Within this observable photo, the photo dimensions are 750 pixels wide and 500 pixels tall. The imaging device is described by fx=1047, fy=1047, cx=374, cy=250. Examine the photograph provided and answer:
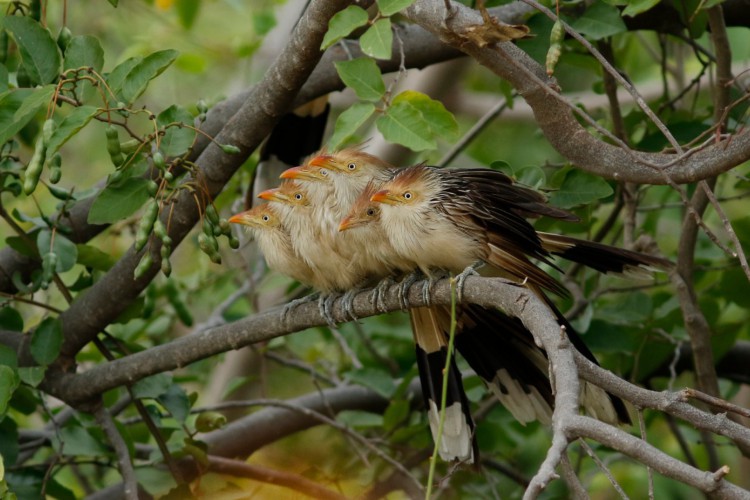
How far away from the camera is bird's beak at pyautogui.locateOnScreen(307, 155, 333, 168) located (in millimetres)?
3395

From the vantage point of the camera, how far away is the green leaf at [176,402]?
3.51 meters

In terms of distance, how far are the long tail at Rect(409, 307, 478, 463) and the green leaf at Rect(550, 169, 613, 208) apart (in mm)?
511

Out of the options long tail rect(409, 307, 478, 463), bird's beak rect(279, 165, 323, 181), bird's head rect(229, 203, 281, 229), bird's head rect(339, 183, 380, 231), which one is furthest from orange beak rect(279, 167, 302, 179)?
long tail rect(409, 307, 478, 463)

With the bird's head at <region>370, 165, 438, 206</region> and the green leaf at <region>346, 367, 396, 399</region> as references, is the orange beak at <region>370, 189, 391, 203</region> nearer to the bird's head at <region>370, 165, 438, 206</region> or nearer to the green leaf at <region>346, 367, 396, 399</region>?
the bird's head at <region>370, 165, 438, 206</region>

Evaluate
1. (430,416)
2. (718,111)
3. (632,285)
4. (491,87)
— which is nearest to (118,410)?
(430,416)

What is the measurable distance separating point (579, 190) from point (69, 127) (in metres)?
1.50

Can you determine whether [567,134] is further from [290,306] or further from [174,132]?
[174,132]

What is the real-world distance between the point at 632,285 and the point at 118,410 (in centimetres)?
207

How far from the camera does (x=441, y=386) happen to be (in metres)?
3.34

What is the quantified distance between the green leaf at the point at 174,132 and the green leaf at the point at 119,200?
12 centimetres

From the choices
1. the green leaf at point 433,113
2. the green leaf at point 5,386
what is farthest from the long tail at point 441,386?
the green leaf at point 5,386

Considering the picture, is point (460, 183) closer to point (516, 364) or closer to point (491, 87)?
point (516, 364)

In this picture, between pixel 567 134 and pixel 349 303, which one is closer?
pixel 567 134

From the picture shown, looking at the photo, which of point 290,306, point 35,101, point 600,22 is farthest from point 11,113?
point 600,22
